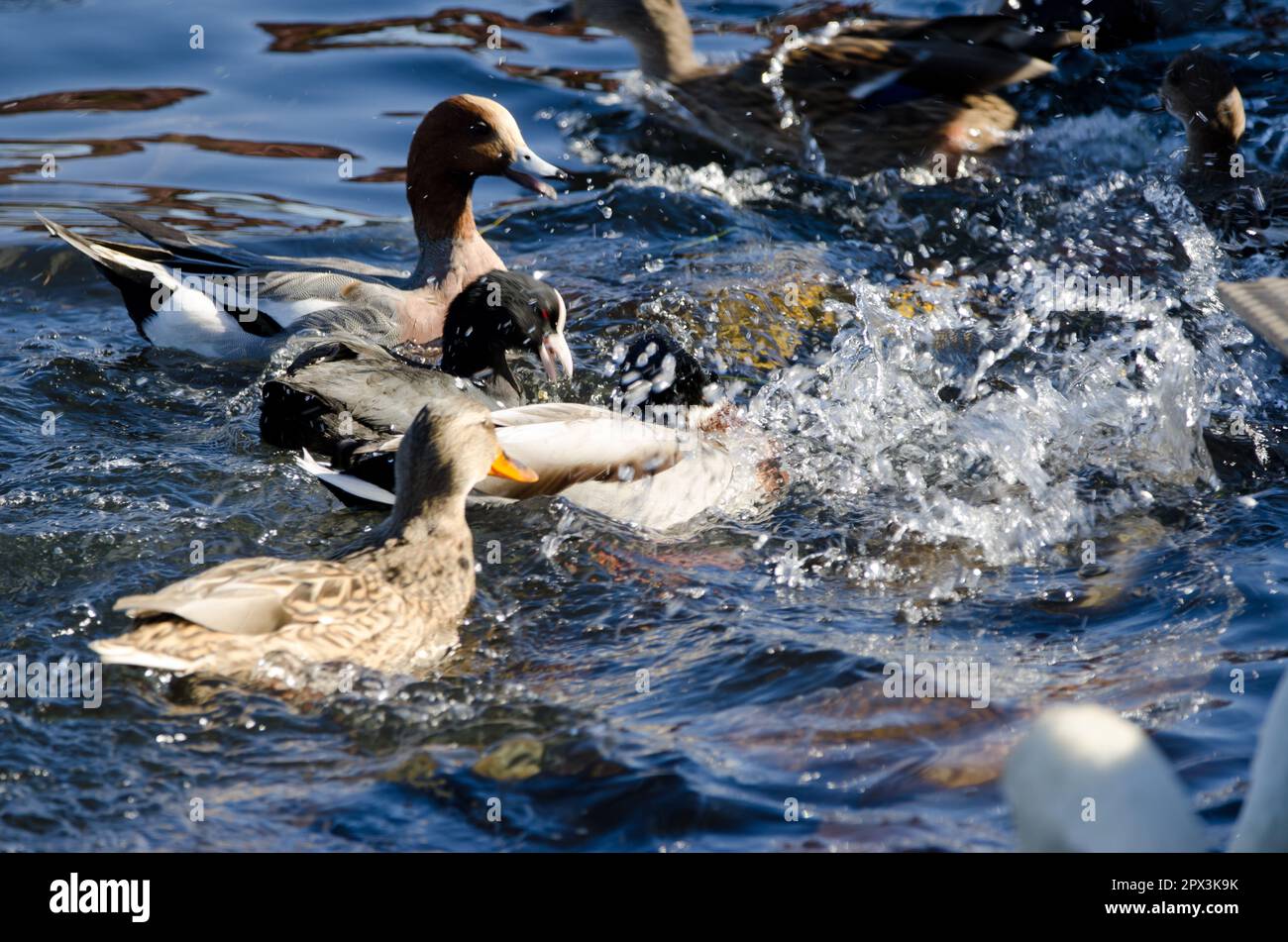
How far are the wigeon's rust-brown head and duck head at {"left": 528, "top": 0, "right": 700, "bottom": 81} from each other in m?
2.43

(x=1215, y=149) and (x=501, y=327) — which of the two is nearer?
(x=501, y=327)

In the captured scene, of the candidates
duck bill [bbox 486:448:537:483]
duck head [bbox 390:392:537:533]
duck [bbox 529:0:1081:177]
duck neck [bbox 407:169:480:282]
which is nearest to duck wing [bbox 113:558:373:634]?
duck head [bbox 390:392:537:533]

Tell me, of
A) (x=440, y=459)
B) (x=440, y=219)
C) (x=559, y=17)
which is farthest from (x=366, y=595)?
(x=559, y=17)

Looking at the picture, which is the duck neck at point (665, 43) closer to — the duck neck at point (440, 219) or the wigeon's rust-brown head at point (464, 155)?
the wigeon's rust-brown head at point (464, 155)

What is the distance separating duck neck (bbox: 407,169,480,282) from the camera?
690 cm

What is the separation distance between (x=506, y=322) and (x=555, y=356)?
257mm

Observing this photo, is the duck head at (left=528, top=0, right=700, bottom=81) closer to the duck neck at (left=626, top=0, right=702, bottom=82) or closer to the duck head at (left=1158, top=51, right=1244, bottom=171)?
the duck neck at (left=626, top=0, right=702, bottom=82)

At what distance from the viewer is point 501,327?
586 centimetres

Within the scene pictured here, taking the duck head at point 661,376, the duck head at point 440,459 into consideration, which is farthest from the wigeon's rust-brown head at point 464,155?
the duck head at point 440,459

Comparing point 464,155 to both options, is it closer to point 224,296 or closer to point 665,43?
point 224,296

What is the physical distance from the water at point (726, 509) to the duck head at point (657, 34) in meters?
0.31

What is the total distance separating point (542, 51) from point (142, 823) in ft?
26.7

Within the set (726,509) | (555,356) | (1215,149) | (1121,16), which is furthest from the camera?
(1121,16)

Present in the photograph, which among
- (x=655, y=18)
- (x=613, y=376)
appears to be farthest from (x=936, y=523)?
(x=655, y=18)
